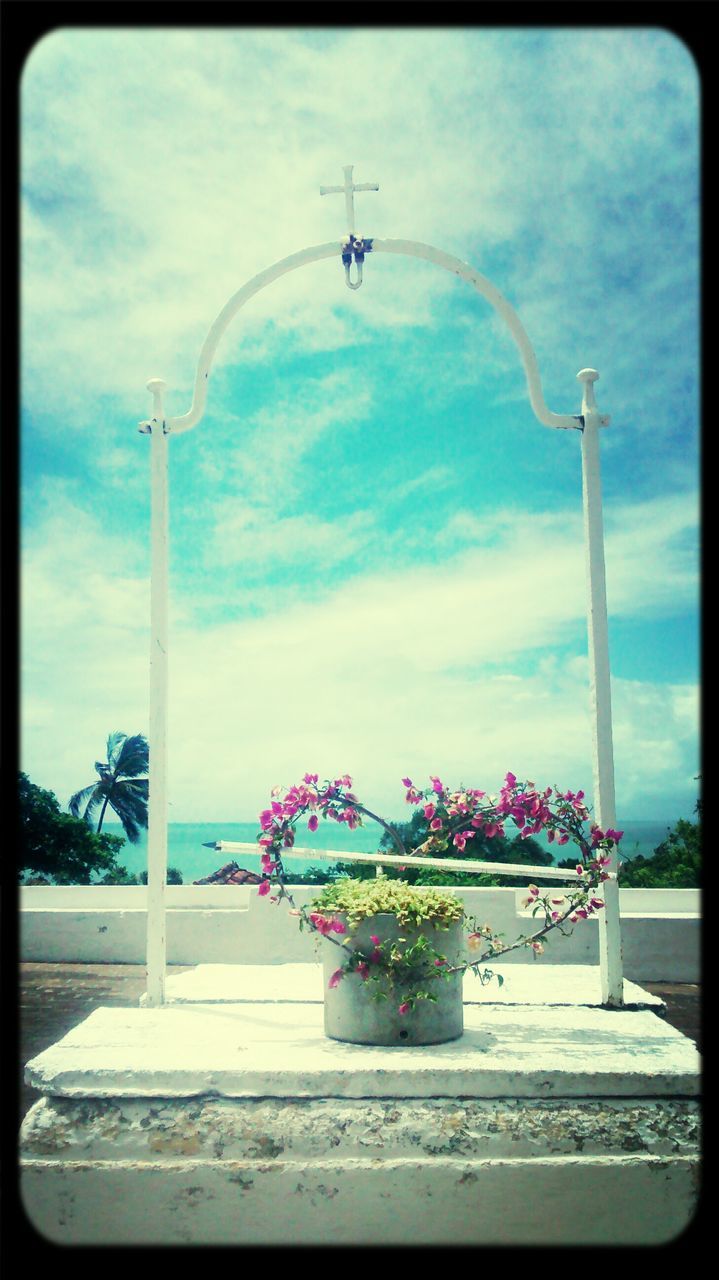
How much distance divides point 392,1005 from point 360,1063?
0.28m

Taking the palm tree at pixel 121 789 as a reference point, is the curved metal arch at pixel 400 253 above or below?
above

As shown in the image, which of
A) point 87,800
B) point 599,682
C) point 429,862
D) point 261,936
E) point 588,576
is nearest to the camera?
point 429,862

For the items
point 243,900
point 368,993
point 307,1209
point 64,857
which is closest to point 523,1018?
point 368,993

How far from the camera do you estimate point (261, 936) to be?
7730 mm

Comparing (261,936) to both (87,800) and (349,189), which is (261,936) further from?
(87,800)

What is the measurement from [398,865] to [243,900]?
6.05m

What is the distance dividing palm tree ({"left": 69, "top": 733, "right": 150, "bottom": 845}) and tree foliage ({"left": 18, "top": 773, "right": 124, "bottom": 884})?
9748 millimetres

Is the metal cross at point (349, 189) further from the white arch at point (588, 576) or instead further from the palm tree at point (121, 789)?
the palm tree at point (121, 789)

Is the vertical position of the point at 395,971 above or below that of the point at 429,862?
below

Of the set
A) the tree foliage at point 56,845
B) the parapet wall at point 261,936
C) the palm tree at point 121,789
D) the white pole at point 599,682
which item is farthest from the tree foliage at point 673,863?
the palm tree at point 121,789

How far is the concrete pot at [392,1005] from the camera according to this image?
335cm

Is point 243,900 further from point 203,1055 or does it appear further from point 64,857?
point 64,857

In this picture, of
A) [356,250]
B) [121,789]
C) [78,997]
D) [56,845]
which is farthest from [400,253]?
[121,789]

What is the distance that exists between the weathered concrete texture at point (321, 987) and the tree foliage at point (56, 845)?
49.7 ft
